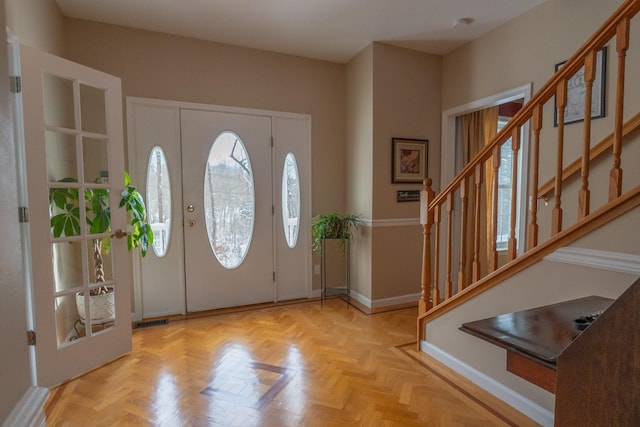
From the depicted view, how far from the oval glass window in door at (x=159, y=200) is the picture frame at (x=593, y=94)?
3334mm

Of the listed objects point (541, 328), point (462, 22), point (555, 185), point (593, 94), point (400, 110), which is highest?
point (462, 22)

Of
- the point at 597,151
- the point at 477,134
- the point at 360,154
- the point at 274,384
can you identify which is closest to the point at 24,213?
the point at 274,384

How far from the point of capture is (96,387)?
81.2 inches

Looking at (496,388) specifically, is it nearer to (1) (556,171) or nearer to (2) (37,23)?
(1) (556,171)

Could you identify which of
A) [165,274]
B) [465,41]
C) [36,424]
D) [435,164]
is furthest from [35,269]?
[465,41]

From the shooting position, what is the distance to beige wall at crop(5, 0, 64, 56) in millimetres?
1911

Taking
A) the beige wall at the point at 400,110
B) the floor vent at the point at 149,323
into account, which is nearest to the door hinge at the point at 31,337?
the floor vent at the point at 149,323

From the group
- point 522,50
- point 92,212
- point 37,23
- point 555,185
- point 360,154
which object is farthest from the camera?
point 360,154

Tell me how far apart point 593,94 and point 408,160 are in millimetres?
1563

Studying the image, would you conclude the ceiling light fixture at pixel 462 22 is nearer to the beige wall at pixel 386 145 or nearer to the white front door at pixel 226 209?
the beige wall at pixel 386 145

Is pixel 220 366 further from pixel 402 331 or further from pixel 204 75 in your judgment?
pixel 204 75

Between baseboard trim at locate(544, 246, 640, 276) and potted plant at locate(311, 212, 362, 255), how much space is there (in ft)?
6.55

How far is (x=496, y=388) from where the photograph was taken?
6.32 ft

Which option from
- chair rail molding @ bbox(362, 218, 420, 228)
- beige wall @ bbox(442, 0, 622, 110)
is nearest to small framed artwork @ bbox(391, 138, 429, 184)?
chair rail molding @ bbox(362, 218, 420, 228)
